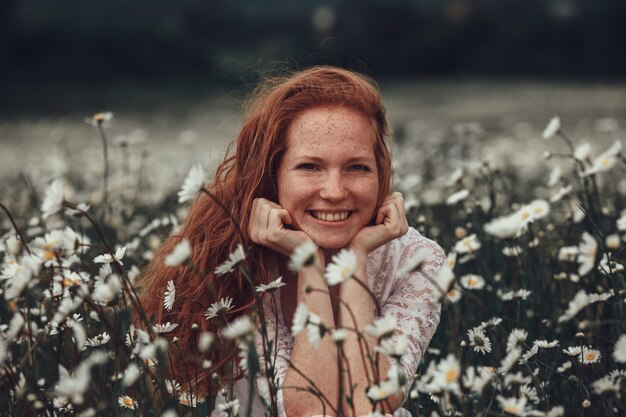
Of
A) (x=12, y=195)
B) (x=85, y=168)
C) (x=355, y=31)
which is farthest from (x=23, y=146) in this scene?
(x=355, y=31)

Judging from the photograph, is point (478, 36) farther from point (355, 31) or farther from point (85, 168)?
point (85, 168)

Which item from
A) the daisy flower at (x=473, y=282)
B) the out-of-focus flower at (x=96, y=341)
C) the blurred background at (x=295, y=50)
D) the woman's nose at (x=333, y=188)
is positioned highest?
the woman's nose at (x=333, y=188)

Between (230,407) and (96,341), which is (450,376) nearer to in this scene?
(230,407)

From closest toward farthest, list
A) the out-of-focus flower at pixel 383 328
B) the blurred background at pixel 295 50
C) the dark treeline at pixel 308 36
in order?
the out-of-focus flower at pixel 383 328, the blurred background at pixel 295 50, the dark treeline at pixel 308 36

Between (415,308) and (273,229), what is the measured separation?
42 cm

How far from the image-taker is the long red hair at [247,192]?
2355mm

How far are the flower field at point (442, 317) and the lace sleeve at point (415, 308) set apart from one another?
0.32 ft

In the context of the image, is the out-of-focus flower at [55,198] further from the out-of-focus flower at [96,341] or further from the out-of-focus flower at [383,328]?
the out-of-focus flower at [383,328]

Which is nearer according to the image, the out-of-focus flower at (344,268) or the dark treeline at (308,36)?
the out-of-focus flower at (344,268)

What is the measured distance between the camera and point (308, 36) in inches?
914

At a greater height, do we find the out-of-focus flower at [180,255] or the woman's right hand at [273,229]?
the out-of-focus flower at [180,255]

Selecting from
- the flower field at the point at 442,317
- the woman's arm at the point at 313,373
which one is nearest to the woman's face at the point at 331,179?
the woman's arm at the point at 313,373

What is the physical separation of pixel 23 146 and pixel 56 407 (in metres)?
9.60

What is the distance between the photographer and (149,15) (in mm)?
25000
